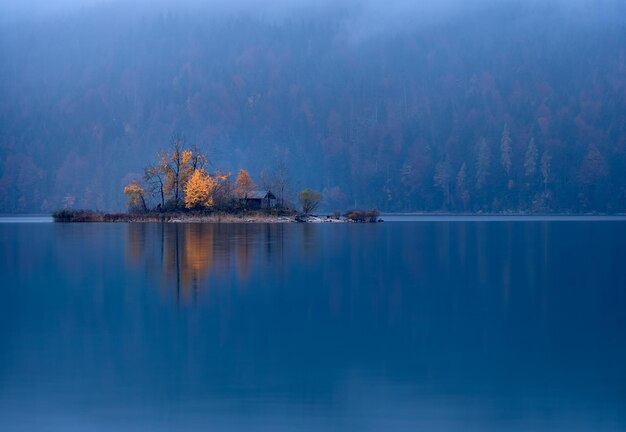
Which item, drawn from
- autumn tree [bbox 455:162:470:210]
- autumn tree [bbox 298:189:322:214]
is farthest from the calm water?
autumn tree [bbox 455:162:470:210]

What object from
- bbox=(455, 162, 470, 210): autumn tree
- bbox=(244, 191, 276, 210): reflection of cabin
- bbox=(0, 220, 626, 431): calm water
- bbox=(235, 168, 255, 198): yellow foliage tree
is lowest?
bbox=(0, 220, 626, 431): calm water

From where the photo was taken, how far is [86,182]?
145 m

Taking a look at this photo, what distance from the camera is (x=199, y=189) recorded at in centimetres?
7356

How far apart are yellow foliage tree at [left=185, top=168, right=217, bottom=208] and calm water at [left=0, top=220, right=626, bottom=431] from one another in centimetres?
4752

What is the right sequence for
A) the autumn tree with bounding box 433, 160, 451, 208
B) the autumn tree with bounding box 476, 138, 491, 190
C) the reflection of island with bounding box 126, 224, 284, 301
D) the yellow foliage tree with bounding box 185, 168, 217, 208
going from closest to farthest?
the reflection of island with bounding box 126, 224, 284, 301 < the yellow foliage tree with bounding box 185, 168, 217, 208 < the autumn tree with bounding box 433, 160, 451, 208 < the autumn tree with bounding box 476, 138, 491, 190

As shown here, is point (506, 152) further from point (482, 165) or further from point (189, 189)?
point (189, 189)

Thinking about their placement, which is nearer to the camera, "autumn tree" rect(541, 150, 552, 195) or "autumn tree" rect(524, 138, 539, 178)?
"autumn tree" rect(541, 150, 552, 195)

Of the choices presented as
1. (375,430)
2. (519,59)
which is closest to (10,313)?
(375,430)

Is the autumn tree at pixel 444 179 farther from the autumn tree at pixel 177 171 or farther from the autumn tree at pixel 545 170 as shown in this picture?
the autumn tree at pixel 177 171

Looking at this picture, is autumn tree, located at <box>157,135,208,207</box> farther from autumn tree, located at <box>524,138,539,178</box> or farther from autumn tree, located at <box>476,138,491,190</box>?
autumn tree, located at <box>524,138,539,178</box>

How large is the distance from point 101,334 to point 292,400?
5991mm

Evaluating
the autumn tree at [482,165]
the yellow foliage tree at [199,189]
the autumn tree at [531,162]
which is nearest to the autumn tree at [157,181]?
→ the yellow foliage tree at [199,189]

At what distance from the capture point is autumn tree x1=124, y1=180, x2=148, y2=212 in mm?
75062

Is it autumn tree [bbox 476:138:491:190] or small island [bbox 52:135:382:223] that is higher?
autumn tree [bbox 476:138:491:190]
